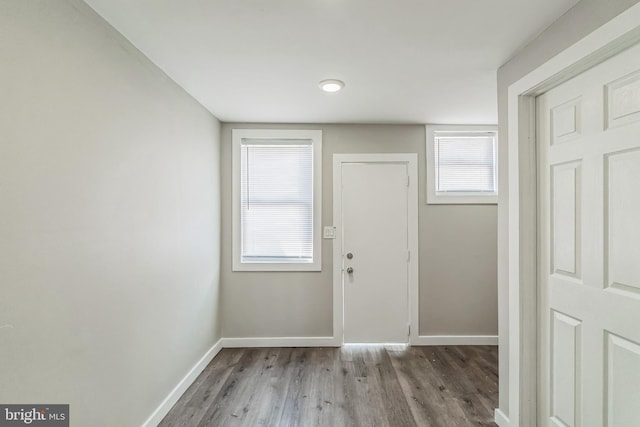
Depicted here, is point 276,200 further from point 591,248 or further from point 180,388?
point 591,248

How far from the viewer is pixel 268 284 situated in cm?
316

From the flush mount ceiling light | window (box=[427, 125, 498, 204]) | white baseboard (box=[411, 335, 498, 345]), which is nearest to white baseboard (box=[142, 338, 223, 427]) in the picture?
white baseboard (box=[411, 335, 498, 345])

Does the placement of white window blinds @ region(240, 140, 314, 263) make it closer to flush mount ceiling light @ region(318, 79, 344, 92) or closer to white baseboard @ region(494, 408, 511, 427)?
flush mount ceiling light @ region(318, 79, 344, 92)

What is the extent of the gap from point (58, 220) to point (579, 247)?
245cm

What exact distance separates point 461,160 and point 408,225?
95 cm

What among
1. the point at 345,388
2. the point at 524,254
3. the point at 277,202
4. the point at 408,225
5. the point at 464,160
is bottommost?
the point at 345,388

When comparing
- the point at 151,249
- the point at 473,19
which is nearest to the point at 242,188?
the point at 151,249

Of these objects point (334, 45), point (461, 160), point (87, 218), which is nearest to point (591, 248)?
point (334, 45)

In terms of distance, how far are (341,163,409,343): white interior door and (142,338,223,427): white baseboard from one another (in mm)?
1400

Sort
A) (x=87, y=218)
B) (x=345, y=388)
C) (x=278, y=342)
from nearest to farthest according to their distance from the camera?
(x=87, y=218) < (x=345, y=388) < (x=278, y=342)

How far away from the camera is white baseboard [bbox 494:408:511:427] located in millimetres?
1862

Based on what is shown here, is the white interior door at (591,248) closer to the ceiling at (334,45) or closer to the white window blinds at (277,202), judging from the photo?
the ceiling at (334,45)

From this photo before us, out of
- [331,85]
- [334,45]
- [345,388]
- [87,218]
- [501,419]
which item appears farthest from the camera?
[345,388]

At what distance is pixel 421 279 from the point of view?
3160mm
